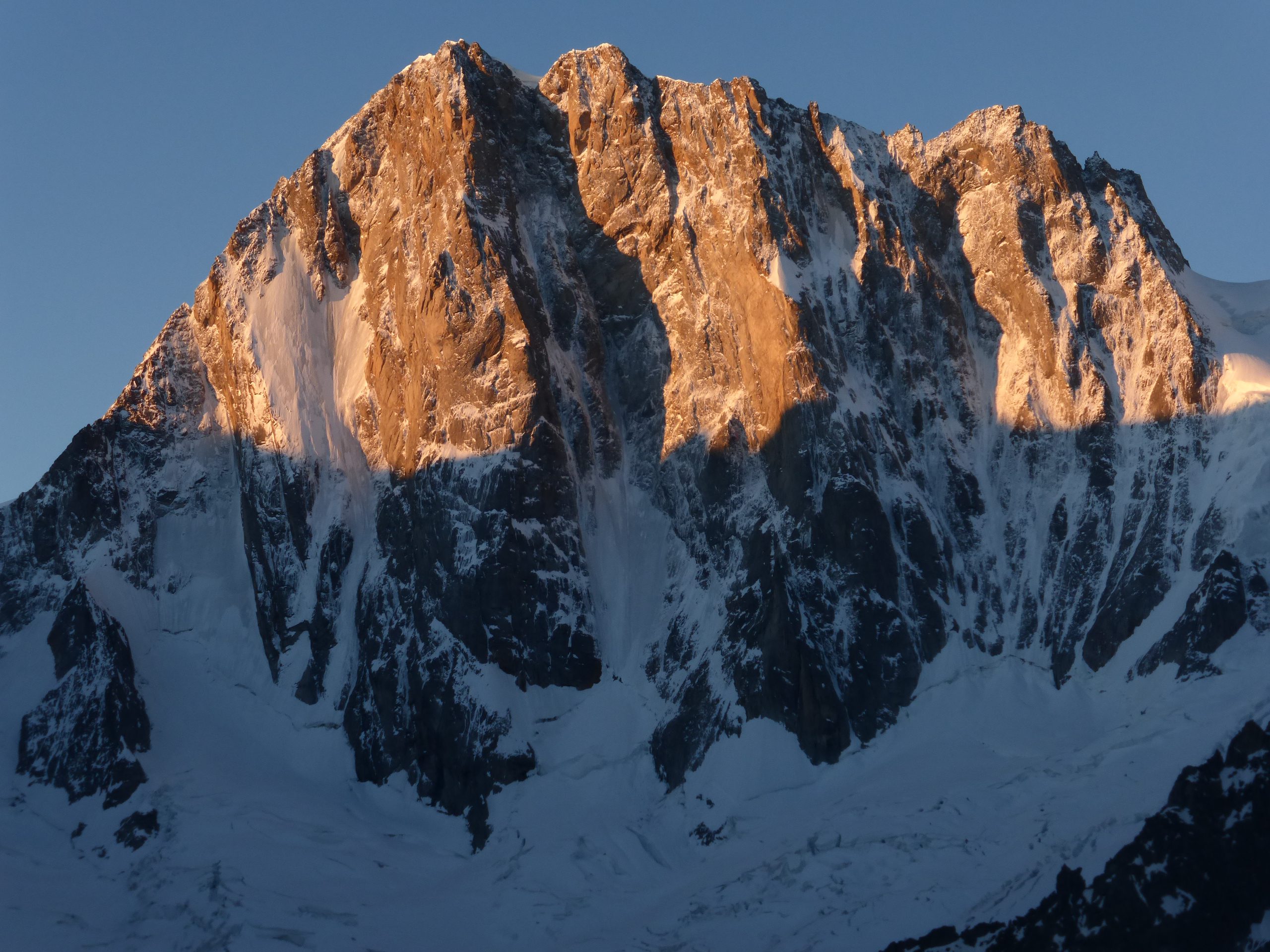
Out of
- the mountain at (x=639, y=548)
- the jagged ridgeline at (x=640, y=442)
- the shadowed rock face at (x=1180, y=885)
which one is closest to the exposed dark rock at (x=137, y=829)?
the mountain at (x=639, y=548)

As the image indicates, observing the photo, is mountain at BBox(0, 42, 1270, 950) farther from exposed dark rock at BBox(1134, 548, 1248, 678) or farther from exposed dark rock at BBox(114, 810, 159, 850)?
exposed dark rock at BBox(114, 810, 159, 850)

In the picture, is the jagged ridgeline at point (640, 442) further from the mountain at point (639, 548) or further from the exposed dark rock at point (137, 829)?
the exposed dark rock at point (137, 829)

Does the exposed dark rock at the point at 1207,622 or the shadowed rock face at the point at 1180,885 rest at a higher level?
the exposed dark rock at the point at 1207,622

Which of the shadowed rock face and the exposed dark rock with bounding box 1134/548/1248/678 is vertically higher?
A: the exposed dark rock with bounding box 1134/548/1248/678

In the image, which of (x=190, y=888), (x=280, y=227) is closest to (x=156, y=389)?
(x=280, y=227)

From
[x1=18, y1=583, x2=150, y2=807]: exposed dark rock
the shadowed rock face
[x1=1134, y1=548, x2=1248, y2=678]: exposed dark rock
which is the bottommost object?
the shadowed rock face

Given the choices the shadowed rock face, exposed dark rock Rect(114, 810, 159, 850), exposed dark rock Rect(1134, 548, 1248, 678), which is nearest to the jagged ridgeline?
exposed dark rock Rect(1134, 548, 1248, 678)

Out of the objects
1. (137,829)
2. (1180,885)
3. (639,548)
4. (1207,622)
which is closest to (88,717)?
(137,829)
